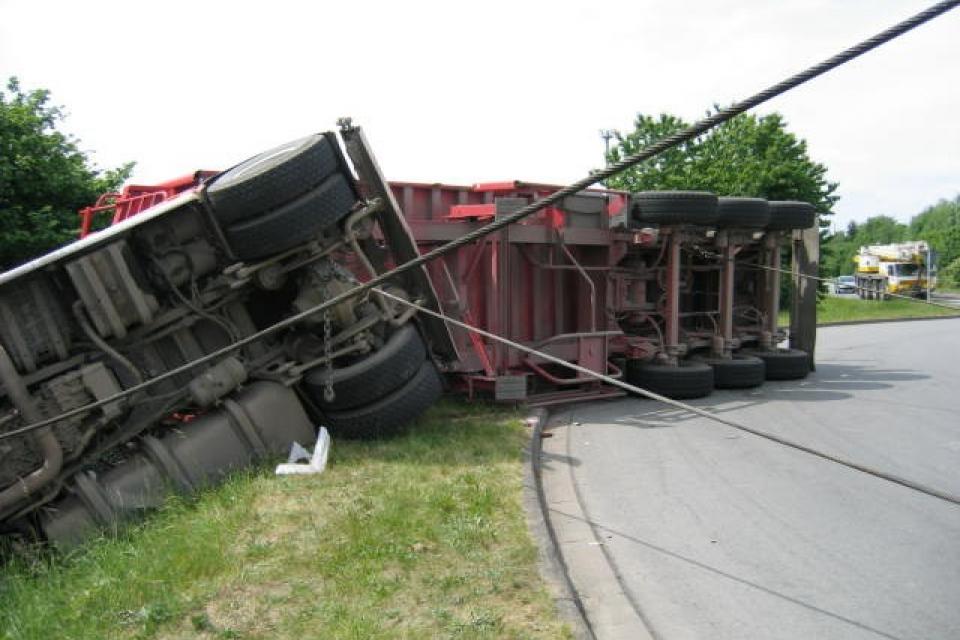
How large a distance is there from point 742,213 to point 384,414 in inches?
220

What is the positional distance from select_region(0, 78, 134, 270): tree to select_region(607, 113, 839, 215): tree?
57.2 feet

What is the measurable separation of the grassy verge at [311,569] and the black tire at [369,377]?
27.6 inches

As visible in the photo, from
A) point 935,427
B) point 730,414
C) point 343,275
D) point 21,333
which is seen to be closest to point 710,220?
point 730,414

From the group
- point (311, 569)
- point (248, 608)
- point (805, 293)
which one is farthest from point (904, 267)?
point (248, 608)

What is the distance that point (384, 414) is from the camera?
5.66 m

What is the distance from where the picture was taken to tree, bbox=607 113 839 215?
25.5m

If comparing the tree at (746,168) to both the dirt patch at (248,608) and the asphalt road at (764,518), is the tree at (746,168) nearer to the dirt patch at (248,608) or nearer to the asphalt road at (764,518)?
the asphalt road at (764,518)

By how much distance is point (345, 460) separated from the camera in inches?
204

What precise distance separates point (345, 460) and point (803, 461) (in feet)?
12.0

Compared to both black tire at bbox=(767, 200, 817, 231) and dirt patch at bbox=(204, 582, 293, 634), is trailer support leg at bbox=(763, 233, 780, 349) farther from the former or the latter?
dirt patch at bbox=(204, 582, 293, 634)

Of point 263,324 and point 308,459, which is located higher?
point 263,324

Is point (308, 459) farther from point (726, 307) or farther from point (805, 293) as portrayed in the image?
point (805, 293)

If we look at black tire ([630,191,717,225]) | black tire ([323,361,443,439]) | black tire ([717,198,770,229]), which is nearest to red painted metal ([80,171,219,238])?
black tire ([323,361,443,439])

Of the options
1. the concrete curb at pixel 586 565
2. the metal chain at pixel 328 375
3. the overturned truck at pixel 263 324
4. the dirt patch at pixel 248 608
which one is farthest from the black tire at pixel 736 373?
the dirt patch at pixel 248 608
